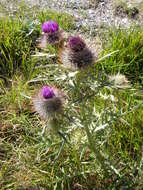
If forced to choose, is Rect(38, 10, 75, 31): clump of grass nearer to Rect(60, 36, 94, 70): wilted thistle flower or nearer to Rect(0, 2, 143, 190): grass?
Rect(0, 2, 143, 190): grass

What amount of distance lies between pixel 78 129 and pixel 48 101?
0.57 metres

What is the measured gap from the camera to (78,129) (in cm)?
283

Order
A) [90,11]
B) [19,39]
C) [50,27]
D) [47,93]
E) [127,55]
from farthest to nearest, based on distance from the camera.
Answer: [90,11] < [19,39] < [127,55] < [50,27] < [47,93]

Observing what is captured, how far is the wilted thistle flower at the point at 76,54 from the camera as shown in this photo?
7.55ft

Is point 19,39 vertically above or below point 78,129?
above

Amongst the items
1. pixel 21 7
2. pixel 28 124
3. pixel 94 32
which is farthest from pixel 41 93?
pixel 21 7

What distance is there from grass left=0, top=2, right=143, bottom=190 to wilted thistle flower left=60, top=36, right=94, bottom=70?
54 millimetres

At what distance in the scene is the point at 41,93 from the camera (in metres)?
2.33

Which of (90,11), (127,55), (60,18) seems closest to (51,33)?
(127,55)

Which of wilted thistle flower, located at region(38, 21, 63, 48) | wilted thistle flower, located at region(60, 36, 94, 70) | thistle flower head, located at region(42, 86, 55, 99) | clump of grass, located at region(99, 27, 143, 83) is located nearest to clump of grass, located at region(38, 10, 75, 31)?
clump of grass, located at region(99, 27, 143, 83)

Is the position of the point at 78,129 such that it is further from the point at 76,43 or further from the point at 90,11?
the point at 90,11

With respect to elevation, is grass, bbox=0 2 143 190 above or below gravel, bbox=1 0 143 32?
below

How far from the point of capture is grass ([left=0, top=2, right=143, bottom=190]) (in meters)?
2.42

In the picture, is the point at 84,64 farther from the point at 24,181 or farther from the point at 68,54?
the point at 24,181
